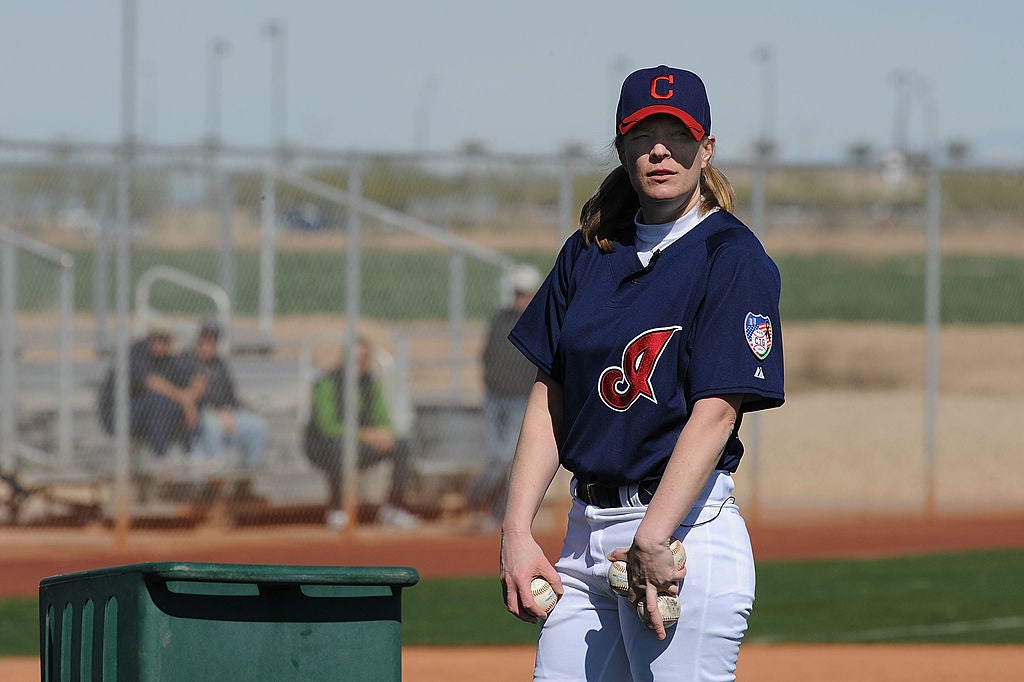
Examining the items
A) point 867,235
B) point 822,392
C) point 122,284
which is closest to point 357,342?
point 122,284

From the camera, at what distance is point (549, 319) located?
325 cm

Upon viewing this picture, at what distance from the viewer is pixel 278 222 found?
14430mm

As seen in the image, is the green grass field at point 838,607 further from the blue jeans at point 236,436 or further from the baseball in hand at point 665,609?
the baseball in hand at point 665,609

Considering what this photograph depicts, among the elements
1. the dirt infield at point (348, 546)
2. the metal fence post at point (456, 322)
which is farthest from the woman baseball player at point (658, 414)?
the metal fence post at point (456, 322)

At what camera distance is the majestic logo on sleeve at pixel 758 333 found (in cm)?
296

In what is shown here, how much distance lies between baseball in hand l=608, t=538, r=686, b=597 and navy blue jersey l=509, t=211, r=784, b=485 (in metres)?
0.17

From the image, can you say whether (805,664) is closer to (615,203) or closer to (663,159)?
(615,203)

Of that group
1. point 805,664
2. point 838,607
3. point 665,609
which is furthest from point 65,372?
point 665,609

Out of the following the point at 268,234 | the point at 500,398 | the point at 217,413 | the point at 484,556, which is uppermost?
the point at 268,234

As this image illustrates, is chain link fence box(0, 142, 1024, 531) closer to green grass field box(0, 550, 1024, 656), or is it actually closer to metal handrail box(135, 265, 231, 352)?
metal handrail box(135, 265, 231, 352)

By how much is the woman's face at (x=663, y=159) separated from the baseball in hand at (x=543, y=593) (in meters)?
0.81

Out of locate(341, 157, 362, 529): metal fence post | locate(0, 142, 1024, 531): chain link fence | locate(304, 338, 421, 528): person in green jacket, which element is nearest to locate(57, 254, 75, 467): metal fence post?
locate(0, 142, 1024, 531): chain link fence

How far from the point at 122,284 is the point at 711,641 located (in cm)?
802

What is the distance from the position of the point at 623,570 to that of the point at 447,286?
16.7m
